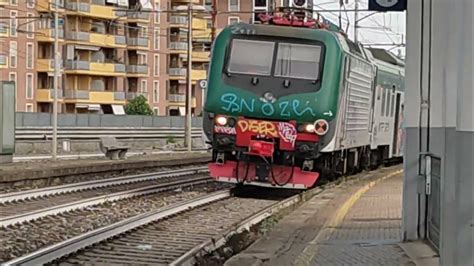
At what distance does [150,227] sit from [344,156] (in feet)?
27.5

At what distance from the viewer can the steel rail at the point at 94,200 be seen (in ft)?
44.8

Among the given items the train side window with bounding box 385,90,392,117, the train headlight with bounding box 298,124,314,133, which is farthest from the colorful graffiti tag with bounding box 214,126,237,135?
the train side window with bounding box 385,90,392,117

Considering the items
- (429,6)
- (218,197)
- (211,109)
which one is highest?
(429,6)

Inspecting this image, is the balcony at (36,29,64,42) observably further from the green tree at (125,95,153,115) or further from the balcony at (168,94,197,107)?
the balcony at (168,94,197,107)

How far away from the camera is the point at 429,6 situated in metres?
10.4

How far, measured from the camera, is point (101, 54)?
7181 cm

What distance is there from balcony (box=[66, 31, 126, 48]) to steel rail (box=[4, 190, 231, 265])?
53.5 metres

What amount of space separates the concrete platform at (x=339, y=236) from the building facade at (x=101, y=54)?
4479 cm

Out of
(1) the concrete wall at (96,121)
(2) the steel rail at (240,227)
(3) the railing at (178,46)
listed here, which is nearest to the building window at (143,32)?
(3) the railing at (178,46)

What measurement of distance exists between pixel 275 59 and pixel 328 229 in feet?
18.7

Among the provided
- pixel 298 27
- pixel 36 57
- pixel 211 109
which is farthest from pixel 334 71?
pixel 36 57

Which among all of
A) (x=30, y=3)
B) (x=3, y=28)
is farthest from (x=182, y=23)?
(x=3, y=28)

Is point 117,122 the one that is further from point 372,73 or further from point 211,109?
point 211,109

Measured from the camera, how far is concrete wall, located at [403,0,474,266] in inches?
238
